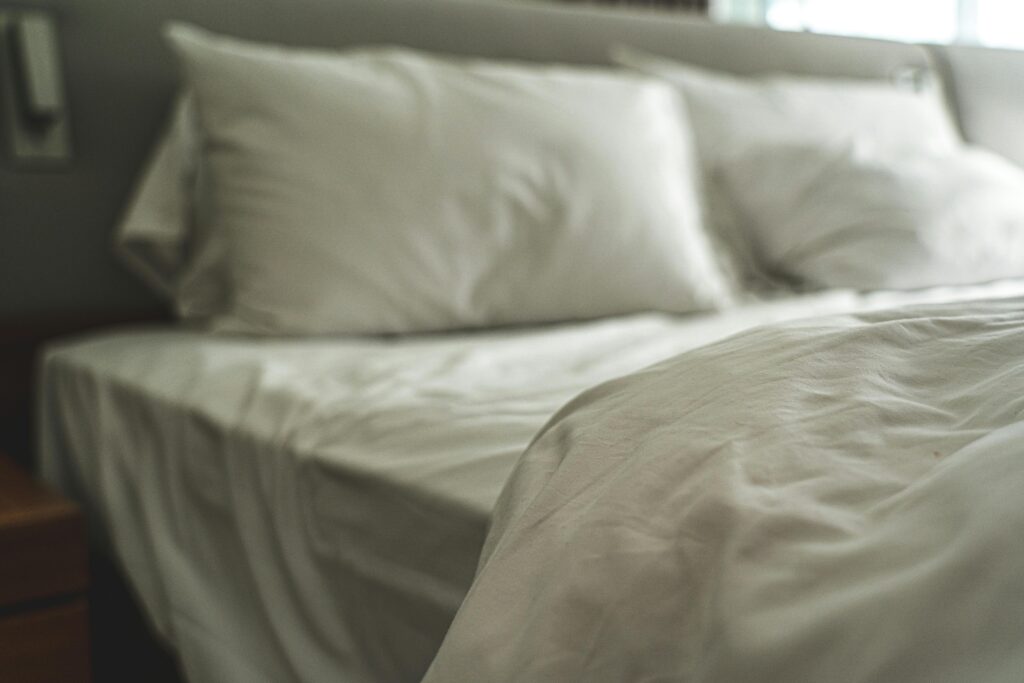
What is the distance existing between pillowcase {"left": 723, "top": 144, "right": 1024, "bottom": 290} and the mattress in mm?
263

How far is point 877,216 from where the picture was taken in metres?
1.52

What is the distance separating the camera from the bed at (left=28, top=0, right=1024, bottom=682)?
0.64 meters

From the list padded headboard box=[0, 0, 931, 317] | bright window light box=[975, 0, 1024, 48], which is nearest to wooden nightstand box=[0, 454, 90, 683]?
padded headboard box=[0, 0, 931, 317]

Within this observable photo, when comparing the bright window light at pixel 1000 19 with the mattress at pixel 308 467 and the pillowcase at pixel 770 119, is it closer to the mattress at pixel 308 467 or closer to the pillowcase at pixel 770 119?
the pillowcase at pixel 770 119

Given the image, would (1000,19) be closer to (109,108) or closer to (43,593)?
(109,108)

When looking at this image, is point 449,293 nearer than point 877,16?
Yes

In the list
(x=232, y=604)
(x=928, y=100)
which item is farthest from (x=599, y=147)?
(x=928, y=100)

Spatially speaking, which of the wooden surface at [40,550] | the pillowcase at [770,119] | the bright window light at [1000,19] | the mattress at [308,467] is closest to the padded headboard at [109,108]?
the mattress at [308,467]

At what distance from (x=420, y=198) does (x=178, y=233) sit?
36 centimetres

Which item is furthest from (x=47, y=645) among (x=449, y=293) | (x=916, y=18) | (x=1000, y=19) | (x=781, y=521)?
(x=1000, y=19)

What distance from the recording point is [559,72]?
1504 mm

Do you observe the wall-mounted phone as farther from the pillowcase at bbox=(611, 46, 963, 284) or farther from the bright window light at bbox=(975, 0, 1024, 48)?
the bright window light at bbox=(975, 0, 1024, 48)

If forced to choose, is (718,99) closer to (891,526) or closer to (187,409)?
(187,409)

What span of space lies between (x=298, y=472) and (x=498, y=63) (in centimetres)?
110
